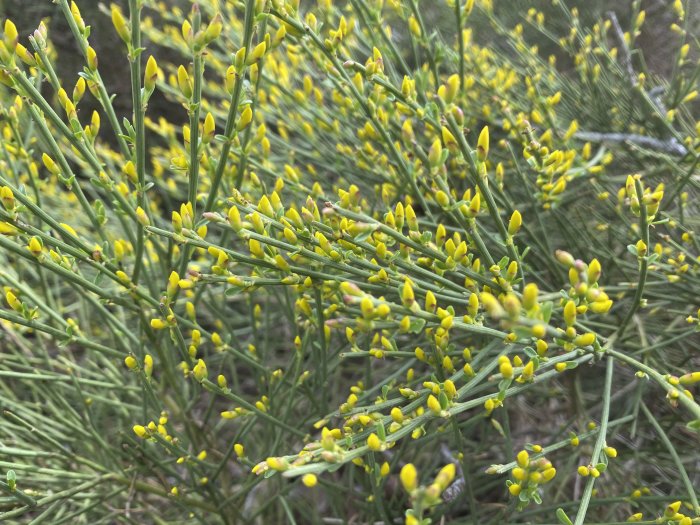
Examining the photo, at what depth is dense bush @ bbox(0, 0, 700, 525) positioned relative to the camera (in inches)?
43.4

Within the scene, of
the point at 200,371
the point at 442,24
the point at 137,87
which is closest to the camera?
the point at 137,87

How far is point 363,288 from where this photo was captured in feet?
4.42

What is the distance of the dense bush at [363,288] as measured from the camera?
1.10m

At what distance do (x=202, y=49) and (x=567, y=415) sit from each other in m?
1.99

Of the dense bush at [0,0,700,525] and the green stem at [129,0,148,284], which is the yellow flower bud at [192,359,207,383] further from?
the green stem at [129,0,148,284]

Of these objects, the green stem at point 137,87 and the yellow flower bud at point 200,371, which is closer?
Answer: the green stem at point 137,87

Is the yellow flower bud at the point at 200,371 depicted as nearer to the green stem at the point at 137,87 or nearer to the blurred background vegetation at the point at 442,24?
the green stem at the point at 137,87

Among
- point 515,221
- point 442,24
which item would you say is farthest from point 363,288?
point 442,24

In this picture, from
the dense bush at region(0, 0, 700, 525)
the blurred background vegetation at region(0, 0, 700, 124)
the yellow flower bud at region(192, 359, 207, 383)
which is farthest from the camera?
the blurred background vegetation at region(0, 0, 700, 124)

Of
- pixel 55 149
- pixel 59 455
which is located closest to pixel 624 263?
pixel 55 149

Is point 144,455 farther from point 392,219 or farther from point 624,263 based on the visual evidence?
point 624,263

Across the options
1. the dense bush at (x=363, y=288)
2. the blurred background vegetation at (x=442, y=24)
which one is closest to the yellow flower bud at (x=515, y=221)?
the dense bush at (x=363, y=288)

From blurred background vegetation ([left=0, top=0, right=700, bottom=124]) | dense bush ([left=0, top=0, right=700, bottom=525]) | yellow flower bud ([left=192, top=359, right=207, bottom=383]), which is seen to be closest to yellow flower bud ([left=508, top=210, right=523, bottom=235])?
dense bush ([left=0, top=0, right=700, bottom=525])

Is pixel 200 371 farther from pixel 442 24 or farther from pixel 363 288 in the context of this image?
pixel 442 24
